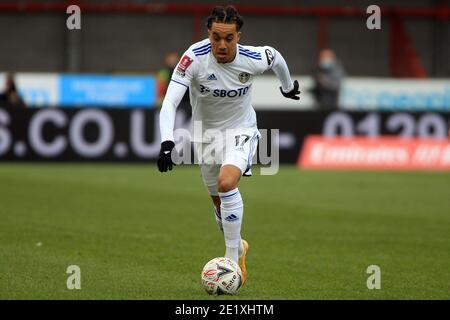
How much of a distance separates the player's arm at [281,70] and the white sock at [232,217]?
4.54 feet

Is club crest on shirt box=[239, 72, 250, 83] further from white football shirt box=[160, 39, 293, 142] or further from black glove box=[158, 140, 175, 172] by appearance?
black glove box=[158, 140, 175, 172]

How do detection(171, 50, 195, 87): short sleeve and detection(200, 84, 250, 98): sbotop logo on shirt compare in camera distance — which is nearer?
detection(171, 50, 195, 87): short sleeve

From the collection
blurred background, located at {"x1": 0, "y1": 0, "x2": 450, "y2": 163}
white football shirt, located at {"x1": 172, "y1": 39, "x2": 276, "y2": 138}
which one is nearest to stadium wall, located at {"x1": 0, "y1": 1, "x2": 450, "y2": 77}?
blurred background, located at {"x1": 0, "y1": 0, "x2": 450, "y2": 163}

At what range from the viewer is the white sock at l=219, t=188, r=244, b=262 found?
28.1 ft

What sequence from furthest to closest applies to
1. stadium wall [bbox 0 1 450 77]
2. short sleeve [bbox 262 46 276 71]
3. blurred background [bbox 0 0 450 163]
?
stadium wall [bbox 0 1 450 77]
blurred background [bbox 0 0 450 163]
short sleeve [bbox 262 46 276 71]

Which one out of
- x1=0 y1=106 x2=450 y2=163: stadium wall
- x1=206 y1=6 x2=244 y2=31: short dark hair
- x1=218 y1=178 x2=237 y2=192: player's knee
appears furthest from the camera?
x1=0 y1=106 x2=450 y2=163: stadium wall

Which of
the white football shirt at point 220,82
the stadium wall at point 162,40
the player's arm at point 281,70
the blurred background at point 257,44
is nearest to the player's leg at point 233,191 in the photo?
the white football shirt at point 220,82

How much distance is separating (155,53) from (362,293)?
2842 centimetres

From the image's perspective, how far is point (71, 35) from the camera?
35.5 meters

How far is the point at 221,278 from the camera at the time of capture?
8.25 m

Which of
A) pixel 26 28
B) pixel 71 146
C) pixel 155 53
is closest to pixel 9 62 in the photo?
pixel 26 28

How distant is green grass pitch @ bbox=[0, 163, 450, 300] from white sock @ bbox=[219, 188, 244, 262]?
359 mm

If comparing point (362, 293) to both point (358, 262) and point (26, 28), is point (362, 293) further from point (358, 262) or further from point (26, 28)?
point (26, 28)

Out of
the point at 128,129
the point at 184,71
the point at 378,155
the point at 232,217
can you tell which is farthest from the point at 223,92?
the point at 378,155
